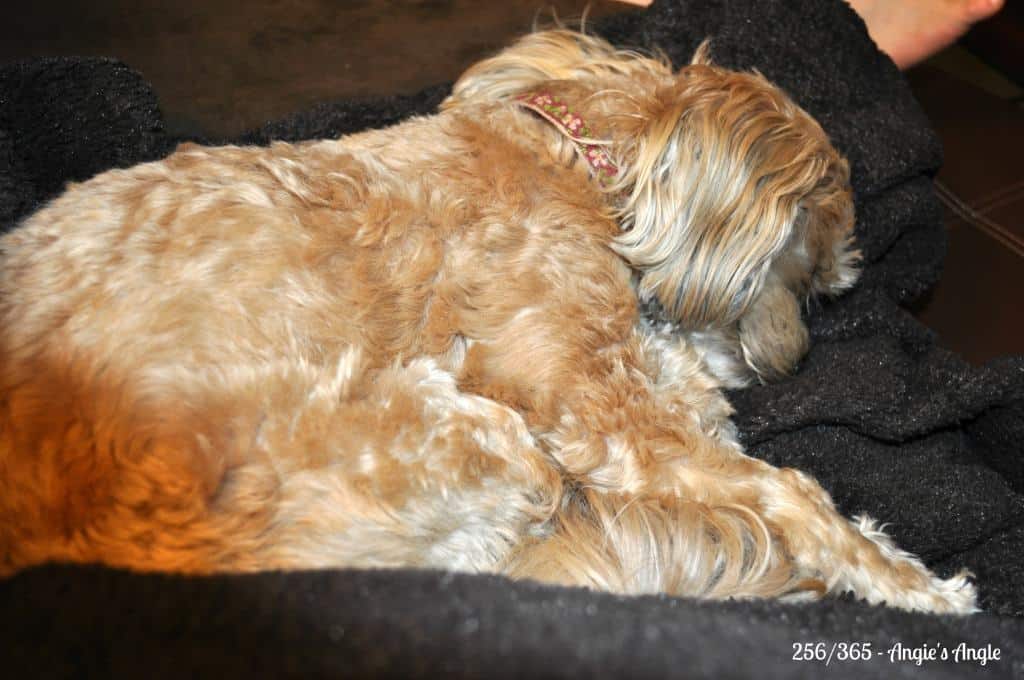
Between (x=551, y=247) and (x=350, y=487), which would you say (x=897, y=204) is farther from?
(x=350, y=487)

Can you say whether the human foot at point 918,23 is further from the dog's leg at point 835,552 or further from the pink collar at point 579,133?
the dog's leg at point 835,552

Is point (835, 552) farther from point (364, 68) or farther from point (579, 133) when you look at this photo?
point (364, 68)

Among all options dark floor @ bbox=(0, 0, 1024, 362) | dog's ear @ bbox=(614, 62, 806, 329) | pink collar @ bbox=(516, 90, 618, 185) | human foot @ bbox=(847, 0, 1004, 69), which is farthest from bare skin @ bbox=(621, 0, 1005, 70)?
pink collar @ bbox=(516, 90, 618, 185)

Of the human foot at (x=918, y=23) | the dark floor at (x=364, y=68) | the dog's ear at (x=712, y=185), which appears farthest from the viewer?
the human foot at (x=918, y=23)

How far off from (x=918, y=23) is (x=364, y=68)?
2.20 meters

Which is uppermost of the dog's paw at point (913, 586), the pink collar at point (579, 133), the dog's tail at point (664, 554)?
the pink collar at point (579, 133)

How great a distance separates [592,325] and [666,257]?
0.33 m

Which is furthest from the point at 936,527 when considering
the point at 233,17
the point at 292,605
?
the point at 233,17

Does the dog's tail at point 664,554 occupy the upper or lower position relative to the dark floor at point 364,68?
lower

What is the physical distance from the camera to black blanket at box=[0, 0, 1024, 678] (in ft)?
4.84

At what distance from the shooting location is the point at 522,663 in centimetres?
145

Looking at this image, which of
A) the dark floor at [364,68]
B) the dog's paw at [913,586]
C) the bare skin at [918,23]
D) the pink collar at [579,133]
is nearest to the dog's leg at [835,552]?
the dog's paw at [913,586]

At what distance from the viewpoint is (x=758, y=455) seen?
262 cm

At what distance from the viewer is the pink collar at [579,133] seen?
251 centimetres
